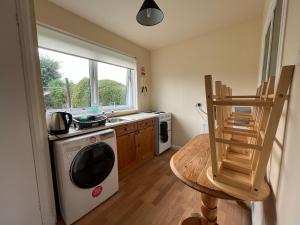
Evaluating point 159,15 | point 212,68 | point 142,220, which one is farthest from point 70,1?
point 142,220

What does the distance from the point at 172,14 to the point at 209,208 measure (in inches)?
89.9

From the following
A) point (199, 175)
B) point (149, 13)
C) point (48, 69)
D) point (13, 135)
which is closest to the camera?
point (199, 175)

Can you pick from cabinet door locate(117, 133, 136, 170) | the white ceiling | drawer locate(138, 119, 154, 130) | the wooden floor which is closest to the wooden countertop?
the wooden floor

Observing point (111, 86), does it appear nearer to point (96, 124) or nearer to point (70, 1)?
point (96, 124)

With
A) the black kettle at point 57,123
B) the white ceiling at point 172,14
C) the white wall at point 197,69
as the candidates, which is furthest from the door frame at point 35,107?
the white wall at point 197,69

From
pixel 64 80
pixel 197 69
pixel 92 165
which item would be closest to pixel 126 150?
pixel 92 165

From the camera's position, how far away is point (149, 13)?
1395 mm

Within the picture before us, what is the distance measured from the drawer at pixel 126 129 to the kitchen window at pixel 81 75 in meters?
0.59

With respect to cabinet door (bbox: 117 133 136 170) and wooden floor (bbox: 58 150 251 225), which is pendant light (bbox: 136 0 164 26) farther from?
wooden floor (bbox: 58 150 251 225)

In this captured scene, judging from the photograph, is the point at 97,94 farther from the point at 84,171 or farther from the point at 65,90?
the point at 84,171

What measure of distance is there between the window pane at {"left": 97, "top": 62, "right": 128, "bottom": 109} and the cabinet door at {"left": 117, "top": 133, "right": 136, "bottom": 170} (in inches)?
32.2

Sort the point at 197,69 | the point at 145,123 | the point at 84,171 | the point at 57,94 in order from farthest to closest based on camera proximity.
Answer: the point at 197,69, the point at 145,123, the point at 57,94, the point at 84,171

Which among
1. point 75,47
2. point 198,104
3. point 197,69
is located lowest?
point 198,104

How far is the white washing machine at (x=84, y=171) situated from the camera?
1.40 m
